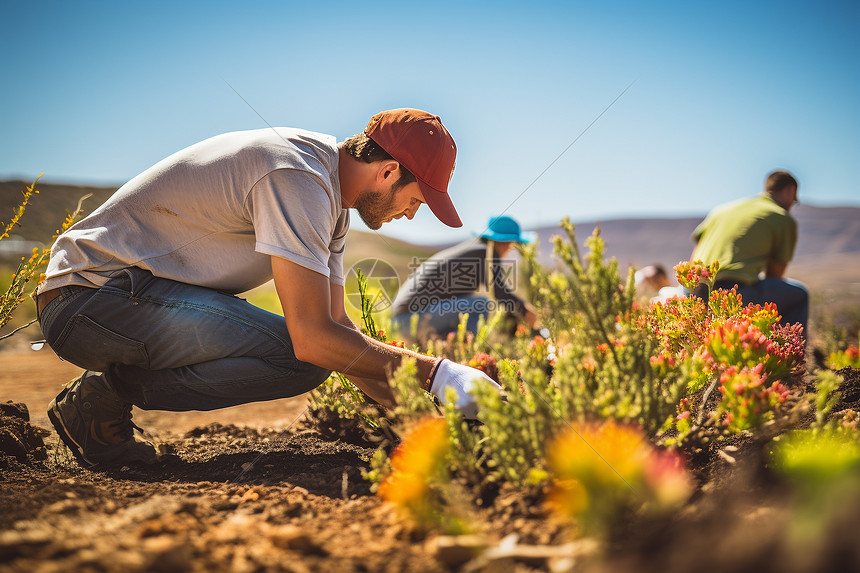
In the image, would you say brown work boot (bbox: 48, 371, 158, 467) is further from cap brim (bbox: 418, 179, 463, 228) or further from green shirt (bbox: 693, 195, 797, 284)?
green shirt (bbox: 693, 195, 797, 284)

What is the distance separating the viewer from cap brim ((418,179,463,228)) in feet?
8.23

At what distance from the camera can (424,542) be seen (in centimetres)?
126

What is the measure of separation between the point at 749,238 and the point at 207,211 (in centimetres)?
409

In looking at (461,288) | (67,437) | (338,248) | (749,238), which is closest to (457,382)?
(338,248)

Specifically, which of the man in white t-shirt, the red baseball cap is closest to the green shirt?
the red baseball cap

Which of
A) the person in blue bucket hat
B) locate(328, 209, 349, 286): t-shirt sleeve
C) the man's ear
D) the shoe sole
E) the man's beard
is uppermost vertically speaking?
the man's ear

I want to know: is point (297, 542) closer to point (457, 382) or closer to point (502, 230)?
point (457, 382)

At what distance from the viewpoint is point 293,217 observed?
6.57 ft

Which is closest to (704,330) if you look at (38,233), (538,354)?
(538,354)

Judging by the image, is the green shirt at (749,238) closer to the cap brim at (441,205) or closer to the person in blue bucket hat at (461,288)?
the person in blue bucket hat at (461,288)

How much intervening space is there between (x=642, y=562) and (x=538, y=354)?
1.29m

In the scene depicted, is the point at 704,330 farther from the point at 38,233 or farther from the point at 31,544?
the point at 38,233

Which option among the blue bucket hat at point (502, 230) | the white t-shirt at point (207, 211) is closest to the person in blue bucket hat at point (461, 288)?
the blue bucket hat at point (502, 230)

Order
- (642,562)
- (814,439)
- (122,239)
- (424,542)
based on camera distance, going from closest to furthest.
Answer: (642,562) → (424,542) → (814,439) → (122,239)
